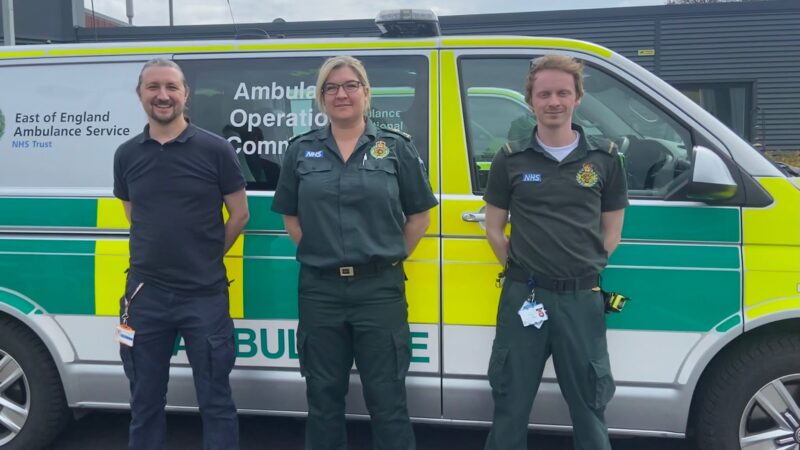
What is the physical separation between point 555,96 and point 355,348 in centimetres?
128

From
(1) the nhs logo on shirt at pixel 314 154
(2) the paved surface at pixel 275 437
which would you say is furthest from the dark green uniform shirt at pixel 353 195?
(2) the paved surface at pixel 275 437

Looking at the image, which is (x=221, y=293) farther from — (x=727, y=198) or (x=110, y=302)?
(x=727, y=198)

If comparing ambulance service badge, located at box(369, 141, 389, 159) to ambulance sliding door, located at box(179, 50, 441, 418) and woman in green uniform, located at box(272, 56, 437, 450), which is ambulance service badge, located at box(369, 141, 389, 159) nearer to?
woman in green uniform, located at box(272, 56, 437, 450)

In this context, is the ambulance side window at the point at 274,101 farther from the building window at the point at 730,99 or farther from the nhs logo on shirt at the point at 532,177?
the building window at the point at 730,99

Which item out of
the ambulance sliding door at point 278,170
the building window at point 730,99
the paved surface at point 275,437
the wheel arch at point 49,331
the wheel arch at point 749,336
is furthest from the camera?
the building window at point 730,99

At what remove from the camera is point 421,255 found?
3111 mm

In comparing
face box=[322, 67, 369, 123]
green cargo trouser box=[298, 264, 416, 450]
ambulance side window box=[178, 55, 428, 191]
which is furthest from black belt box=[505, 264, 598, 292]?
face box=[322, 67, 369, 123]

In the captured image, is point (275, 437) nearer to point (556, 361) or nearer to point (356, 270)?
point (356, 270)

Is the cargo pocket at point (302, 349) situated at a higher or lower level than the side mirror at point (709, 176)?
lower

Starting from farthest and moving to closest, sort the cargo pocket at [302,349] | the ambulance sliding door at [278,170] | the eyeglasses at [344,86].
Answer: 1. the ambulance sliding door at [278,170]
2. the cargo pocket at [302,349]
3. the eyeglasses at [344,86]

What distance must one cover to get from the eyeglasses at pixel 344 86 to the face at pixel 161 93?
64 cm

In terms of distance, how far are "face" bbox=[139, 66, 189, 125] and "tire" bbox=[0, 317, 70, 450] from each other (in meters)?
1.41

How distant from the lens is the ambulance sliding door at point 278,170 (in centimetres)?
316

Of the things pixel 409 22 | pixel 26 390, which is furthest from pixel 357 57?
pixel 26 390
